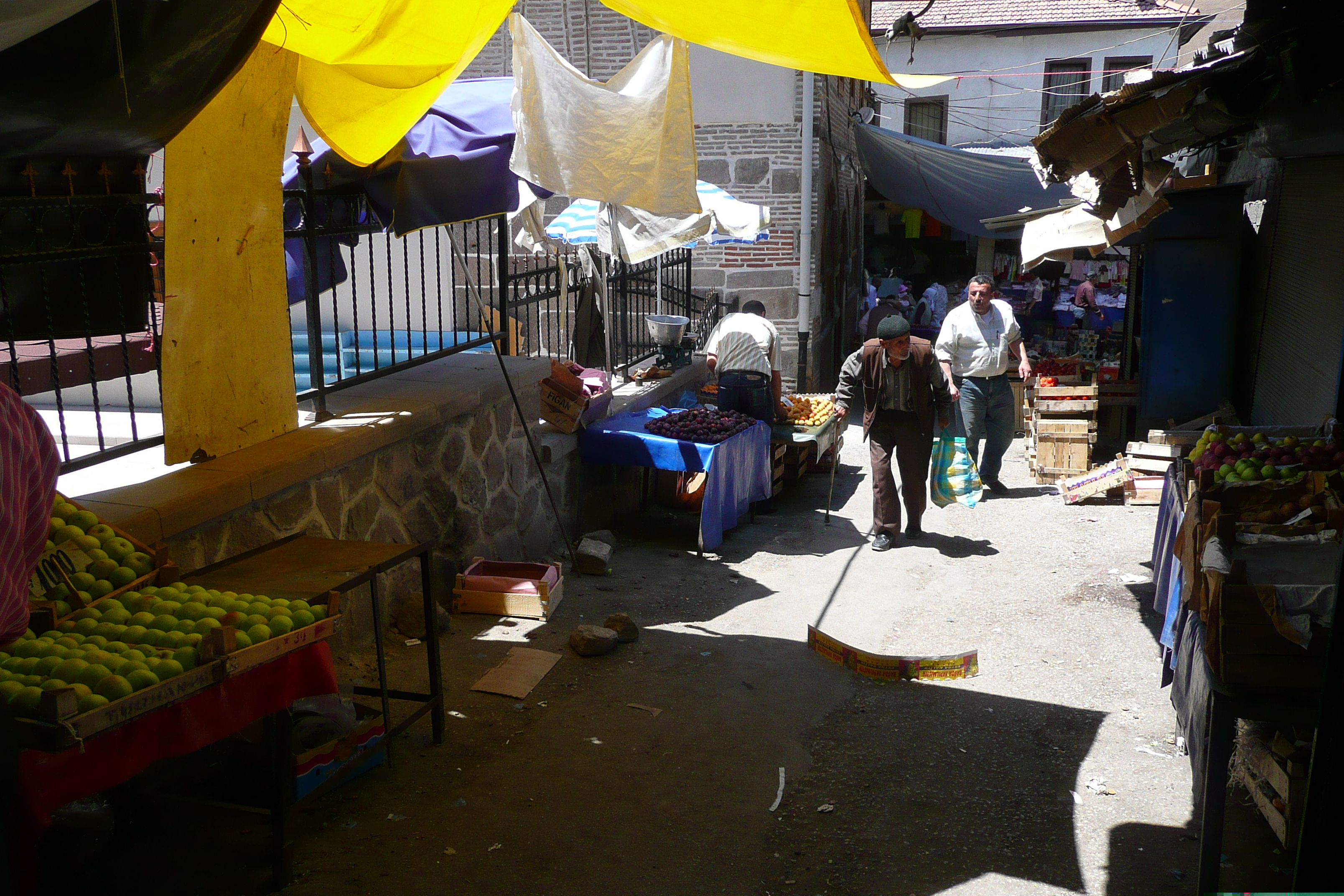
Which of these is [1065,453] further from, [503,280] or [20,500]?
[20,500]

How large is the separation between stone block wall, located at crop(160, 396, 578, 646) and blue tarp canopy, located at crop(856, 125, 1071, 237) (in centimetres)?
1339

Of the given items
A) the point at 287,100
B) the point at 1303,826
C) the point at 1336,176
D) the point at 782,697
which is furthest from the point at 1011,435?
the point at 1303,826

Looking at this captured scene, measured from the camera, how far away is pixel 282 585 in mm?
3508

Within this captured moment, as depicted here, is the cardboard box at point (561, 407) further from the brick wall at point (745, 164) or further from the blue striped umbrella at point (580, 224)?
the brick wall at point (745, 164)

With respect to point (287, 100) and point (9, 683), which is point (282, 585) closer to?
point (9, 683)

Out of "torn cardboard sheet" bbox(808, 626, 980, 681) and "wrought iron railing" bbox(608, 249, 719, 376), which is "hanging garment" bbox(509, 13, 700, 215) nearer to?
"torn cardboard sheet" bbox(808, 626, 980, 681)

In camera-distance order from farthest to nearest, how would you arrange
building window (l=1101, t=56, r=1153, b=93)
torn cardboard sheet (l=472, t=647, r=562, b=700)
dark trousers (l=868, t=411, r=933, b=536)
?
building window (l=1101, t=56, r=1153, b=93) → dark trousers (l=868, t=411, r=933, b=536) → torn cardboard sheet (l=472, t=647, r=562, b=700)

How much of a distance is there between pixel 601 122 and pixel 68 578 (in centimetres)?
385

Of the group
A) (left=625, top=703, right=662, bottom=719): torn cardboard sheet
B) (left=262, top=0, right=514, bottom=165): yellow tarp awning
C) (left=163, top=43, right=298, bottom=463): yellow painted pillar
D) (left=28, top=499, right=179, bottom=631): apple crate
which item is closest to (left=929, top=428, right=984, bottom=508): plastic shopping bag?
(left=625, top=703, right=662, bottom=719): torn cardboard sheet

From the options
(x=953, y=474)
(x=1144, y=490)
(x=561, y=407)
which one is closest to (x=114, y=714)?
(x=561, y=407)

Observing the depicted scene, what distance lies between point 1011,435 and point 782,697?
5.48 meters

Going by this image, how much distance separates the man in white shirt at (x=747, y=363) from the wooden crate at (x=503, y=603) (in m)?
3.37

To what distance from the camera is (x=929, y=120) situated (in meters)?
27.0

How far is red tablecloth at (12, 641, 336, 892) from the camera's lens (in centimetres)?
248
